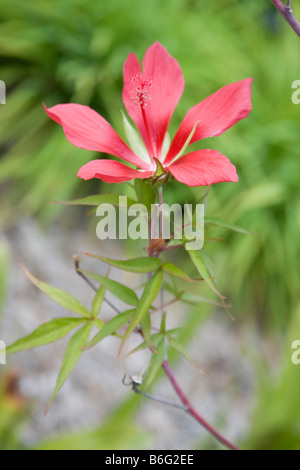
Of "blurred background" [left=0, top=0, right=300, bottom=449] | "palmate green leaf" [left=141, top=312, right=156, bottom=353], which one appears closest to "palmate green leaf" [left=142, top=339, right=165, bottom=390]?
"palmate green leaf" [left=141, top=312, right=156, bottom=353]

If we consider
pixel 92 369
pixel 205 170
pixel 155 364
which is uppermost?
pixel 205 170

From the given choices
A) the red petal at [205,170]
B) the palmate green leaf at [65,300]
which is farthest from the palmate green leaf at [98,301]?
the red petal at [205,170]

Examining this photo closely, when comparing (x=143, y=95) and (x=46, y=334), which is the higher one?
(x=143, y=95)

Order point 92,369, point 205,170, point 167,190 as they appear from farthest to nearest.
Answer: point 167,190 → point 92,369 → point 205,170

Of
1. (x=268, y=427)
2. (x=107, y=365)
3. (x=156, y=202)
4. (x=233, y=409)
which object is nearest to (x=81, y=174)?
(x=156, y=202)

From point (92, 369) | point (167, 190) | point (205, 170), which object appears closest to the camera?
point (205, 170)

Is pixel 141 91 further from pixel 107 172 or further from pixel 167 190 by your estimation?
pixel 167 190

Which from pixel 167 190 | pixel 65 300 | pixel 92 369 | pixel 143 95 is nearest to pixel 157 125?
pixel 143 95
